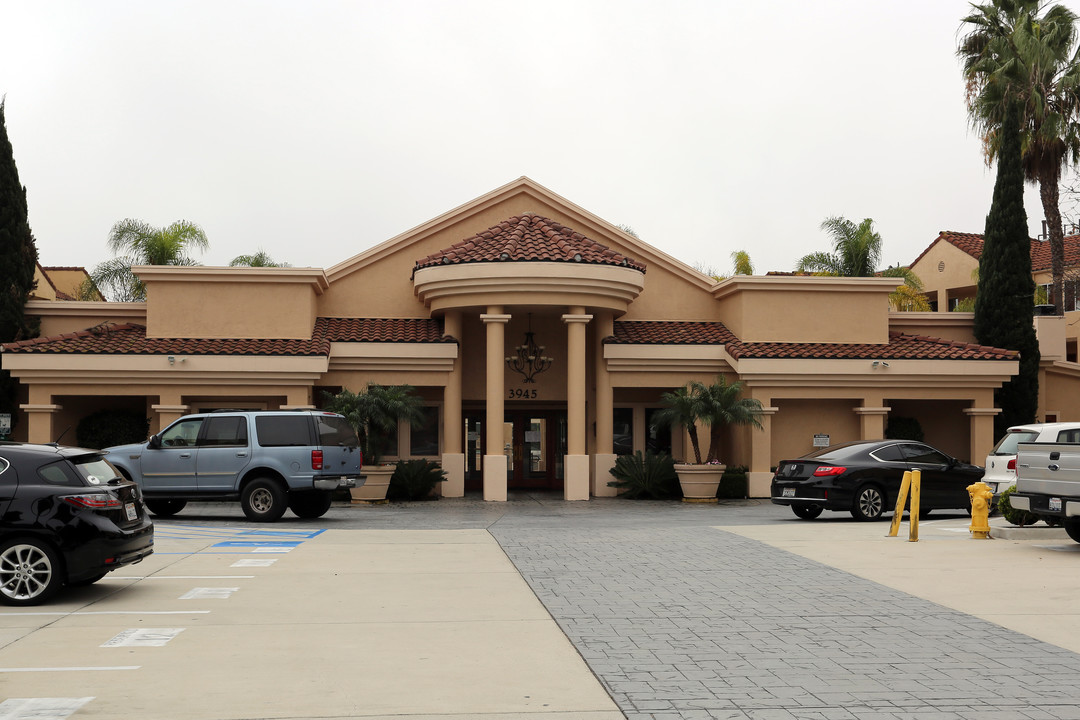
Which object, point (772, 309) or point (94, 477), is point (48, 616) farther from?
point (772, 309)

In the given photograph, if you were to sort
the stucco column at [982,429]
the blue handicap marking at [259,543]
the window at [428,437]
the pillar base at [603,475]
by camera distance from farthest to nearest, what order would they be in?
the window at [428,437], the stucco column at [982,429], the pillar base at [603,475], the blue handicap marking at [259,543]

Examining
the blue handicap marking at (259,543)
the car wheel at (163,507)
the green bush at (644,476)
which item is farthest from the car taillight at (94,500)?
the green bush at (644,476)

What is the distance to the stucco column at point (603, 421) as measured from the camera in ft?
88.0

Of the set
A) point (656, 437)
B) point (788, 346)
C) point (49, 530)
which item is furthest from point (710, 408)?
point (49, 530)

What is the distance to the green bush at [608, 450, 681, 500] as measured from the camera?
26.0 meters

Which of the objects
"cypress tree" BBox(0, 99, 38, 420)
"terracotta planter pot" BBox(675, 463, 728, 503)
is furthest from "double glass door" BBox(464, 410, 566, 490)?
"cypress tree" BBox(0, 99, 38, 420)

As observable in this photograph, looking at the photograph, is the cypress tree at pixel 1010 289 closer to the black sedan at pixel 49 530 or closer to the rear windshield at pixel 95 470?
the rear windshield at pixel 95 470

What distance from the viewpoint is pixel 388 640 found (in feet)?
28.0

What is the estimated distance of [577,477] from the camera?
25.3 meters

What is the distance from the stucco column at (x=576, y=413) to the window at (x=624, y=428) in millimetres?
3441

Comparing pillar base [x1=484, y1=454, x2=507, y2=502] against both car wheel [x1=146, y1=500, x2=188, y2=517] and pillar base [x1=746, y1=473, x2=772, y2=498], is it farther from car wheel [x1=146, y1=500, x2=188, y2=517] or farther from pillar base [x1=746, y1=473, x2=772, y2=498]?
car wheel [x1=146, y1=500, x2=188, y2=517]

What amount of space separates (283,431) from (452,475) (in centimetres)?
772

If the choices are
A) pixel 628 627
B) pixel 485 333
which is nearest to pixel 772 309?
pixel 485 333

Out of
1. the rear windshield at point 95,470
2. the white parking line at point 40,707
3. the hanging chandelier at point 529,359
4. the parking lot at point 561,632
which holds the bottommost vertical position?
the parking lot at point 561,632
